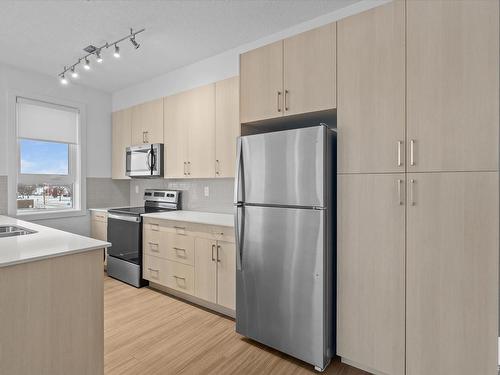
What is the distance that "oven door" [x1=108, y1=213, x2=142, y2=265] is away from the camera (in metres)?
3.39

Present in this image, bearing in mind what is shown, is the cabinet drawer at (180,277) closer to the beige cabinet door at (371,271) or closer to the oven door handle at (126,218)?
the oven door handle at (126,218)

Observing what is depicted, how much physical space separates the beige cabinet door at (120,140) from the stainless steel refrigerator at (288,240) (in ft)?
8.63

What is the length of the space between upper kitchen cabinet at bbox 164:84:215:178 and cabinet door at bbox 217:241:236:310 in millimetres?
921

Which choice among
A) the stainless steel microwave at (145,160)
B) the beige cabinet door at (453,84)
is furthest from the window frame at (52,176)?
the beige cabinet door at (453,84)

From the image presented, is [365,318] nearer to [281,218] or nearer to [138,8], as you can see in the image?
[281,218]

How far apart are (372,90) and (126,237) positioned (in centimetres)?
313

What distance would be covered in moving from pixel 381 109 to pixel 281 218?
963mm

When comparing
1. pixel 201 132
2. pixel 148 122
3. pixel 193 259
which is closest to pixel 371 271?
pixel 193 259

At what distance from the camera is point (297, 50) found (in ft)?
6.88

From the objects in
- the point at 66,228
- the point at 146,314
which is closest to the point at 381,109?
the point at 146,314

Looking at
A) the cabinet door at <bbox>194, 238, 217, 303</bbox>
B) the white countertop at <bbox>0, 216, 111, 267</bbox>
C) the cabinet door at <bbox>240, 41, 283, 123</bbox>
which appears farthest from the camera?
the cabinet door at <bbox>194, 238, 217, 303</bbox>

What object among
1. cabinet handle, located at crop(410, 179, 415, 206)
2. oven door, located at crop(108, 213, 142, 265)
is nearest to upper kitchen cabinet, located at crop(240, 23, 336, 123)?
cabinet handle, located at crop(410, 179, 415, 206)

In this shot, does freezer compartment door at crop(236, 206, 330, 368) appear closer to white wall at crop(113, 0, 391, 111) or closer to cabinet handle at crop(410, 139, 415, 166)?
cabinet handle at crop(410, 139, 415, 166)

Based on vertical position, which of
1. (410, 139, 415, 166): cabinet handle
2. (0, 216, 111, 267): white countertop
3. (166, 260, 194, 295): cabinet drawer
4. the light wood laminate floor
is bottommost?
the light wood laminate floor
